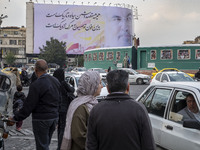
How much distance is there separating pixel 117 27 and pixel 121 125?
9549cm

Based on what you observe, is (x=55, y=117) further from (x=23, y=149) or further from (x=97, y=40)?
(x=97, y=40)

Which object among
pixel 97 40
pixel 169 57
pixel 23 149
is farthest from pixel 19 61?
pixel 23 149

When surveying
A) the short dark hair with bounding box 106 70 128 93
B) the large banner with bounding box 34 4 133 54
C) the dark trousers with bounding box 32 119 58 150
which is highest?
the large banner with bounding box 34 4 133 54

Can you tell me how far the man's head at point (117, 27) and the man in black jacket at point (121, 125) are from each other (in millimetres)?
92893

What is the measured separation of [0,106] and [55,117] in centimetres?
92

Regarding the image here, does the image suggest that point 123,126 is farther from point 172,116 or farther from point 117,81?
point 172,116

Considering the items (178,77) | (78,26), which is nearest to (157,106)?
(178,77)

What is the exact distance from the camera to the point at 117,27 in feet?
316

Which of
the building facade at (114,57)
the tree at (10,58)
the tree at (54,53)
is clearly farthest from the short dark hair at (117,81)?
the tree at (10,58)

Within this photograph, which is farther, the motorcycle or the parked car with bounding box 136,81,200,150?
the motorcycle

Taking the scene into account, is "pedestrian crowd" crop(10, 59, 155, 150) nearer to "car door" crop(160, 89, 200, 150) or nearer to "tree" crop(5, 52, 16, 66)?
"car door" crop(160, 89, 200, 150)

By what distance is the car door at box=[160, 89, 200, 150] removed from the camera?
137 inches

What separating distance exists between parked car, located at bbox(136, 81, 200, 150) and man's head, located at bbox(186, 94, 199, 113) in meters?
0.08

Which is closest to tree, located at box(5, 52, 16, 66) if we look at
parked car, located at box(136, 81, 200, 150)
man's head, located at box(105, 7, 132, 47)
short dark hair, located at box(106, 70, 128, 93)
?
man's head, located at box(105, 7, 132, 47)
